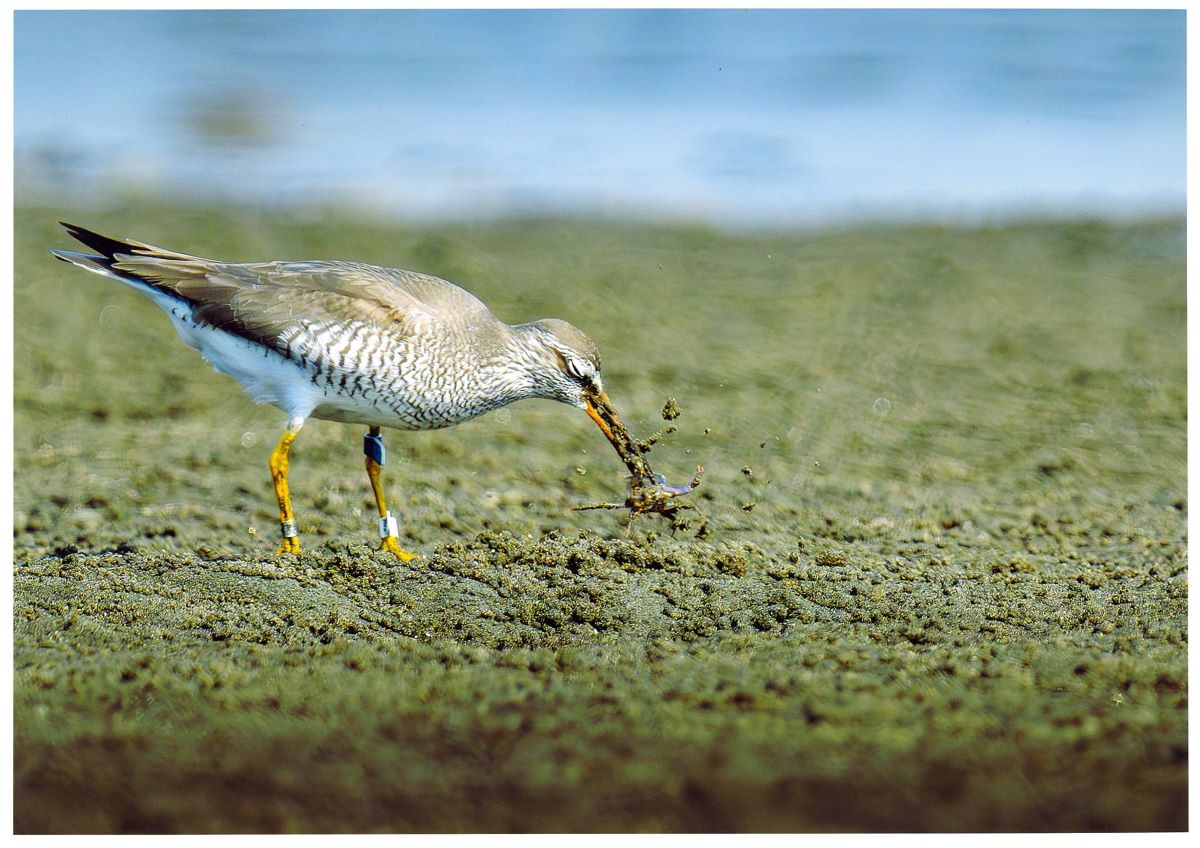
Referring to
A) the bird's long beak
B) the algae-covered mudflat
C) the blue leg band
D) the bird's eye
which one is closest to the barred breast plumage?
the bird's eye

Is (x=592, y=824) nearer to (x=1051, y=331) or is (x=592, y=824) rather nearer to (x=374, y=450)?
(x=374, y=450)

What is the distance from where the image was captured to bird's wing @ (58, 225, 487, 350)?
689cm

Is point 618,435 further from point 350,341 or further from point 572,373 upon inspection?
point 350,341

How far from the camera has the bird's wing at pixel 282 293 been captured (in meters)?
6.89

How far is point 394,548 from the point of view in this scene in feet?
23.8

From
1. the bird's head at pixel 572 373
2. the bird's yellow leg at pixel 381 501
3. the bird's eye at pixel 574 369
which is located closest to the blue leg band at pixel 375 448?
the bird's yellow leg at pixel 381 501

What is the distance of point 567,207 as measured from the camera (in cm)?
1616

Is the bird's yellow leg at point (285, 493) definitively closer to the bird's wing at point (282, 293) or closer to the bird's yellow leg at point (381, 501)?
the bird's yellow leg at point (381, 501)

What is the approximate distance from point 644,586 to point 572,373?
1.38 meters

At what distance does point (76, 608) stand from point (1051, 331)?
937 cm

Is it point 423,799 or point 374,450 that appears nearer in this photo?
point 423,799

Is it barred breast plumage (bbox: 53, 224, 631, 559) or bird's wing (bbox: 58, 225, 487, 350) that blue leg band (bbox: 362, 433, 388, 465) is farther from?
bird's wing (bbox: 58, 225, 487, 350)

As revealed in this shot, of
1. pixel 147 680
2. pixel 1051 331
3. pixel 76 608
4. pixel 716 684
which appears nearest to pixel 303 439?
pixel 76 608

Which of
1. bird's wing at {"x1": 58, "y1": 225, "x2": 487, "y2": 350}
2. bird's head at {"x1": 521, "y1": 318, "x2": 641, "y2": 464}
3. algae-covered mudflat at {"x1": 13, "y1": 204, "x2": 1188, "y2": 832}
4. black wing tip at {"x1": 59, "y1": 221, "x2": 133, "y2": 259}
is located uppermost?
black wing tip at {"x1": 59, "y1": 221, "x2": 133, "y2": 259}
